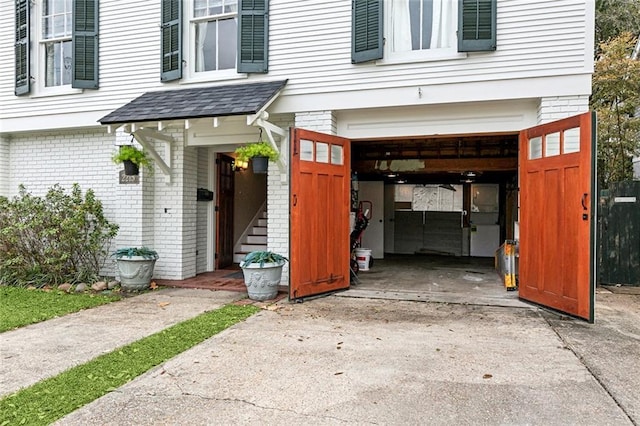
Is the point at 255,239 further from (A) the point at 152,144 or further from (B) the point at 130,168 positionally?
(B) the point at 130,168

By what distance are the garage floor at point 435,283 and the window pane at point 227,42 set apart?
3.97m

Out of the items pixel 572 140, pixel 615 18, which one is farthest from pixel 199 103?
pixel 615 18

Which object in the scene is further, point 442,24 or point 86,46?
point 86,46

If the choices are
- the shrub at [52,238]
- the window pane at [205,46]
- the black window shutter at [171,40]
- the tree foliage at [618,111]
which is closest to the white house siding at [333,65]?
the black window shutter at [171,40]

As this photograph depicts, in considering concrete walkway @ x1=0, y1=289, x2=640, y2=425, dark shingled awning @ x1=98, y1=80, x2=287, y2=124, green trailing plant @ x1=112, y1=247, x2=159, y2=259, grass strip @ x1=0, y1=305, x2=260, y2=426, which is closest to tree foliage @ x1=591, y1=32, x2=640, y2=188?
concrete walkway @ x1=0, y1=289, x2=640, y2=425

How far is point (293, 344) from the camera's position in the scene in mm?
3822

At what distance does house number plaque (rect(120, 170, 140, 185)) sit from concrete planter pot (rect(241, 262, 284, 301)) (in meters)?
2.64

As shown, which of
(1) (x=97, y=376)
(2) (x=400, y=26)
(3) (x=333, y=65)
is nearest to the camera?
(1) (x=97, y=376)

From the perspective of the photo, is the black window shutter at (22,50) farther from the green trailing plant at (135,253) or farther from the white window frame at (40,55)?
the green trailing plant at (135,253)

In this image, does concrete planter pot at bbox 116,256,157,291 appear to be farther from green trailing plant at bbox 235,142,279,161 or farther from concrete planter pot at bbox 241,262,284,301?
green trailing plant at bbox 235,142,279,161

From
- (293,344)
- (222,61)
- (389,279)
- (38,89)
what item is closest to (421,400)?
(293,344)

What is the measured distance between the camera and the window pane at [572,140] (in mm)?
4598

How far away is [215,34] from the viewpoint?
6.75m

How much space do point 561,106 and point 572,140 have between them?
2.52ft
